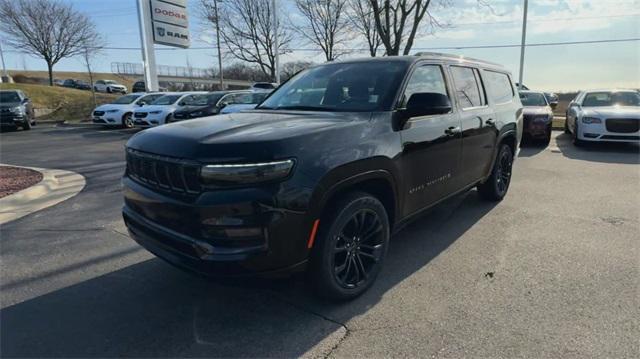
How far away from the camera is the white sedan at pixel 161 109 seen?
16.1 metres

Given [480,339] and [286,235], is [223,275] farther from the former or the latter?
[480,339]

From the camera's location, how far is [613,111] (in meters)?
10.5

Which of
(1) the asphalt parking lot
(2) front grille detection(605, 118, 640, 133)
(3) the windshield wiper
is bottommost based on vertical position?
(1) the asphalt parking lot

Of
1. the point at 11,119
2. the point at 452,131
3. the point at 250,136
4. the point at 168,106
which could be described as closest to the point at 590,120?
the point at 452,131

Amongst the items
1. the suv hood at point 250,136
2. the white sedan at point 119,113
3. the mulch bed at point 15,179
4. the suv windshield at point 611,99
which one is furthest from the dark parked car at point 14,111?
the suv windshield at point 611,99

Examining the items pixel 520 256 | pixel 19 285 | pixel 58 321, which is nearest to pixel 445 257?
pixel 520 256

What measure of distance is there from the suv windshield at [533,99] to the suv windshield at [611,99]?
1.09 metres

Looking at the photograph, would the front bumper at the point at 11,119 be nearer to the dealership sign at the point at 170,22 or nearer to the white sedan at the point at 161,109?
the white sedan at the point at 161,109

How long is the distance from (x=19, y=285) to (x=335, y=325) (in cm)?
274

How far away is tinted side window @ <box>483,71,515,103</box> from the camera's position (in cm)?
525

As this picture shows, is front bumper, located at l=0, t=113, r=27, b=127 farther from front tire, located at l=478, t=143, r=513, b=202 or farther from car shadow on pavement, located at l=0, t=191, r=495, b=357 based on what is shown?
front tire, located at l=478, t=143, r=513, b=202

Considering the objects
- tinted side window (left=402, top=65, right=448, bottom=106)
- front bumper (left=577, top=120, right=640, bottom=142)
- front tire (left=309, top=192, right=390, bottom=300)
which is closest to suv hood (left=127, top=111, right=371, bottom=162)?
front tire (left=309, top=192, right=390, bottom=300)

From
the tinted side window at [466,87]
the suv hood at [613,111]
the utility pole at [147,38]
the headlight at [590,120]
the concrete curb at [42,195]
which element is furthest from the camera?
the utility pole at [147,38]

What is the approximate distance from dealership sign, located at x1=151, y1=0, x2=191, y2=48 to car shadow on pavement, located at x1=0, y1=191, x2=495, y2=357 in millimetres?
26025
